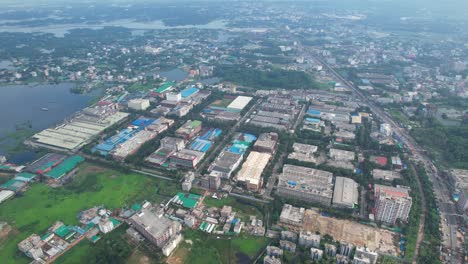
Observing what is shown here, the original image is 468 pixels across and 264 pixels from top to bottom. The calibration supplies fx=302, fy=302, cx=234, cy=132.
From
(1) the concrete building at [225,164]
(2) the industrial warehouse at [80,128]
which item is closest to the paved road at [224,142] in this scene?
(1) the concrete building at [225,164]

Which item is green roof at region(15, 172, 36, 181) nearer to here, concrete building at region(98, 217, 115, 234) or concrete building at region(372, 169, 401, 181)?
concrete building at region(98, 217, 115, 234)

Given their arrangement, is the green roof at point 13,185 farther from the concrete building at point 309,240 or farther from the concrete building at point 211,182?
the concrete building at point 309,240

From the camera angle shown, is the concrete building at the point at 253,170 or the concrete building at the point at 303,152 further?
the concrete building at the point at 303,152

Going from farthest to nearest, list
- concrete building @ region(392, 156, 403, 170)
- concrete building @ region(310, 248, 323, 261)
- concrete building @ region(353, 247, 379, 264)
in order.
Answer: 1. concrete building @ region(392, 156, 403, 170)
2. concrete building @ region(310, 248, 323, 261)
3. concrete building @ region(353, 247, 379, 264)

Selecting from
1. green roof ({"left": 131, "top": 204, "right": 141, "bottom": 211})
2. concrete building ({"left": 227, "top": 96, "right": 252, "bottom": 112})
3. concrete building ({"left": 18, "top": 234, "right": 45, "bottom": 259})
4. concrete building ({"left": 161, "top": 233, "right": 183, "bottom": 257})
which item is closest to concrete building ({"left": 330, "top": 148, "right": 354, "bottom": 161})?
concrete building ({"left": 227, "top": 96, "right": 252, "bottom": 112})

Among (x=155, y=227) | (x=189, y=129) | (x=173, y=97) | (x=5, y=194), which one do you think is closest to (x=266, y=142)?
(x=189, y=129)

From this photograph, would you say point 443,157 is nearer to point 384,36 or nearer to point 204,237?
point 204,237
